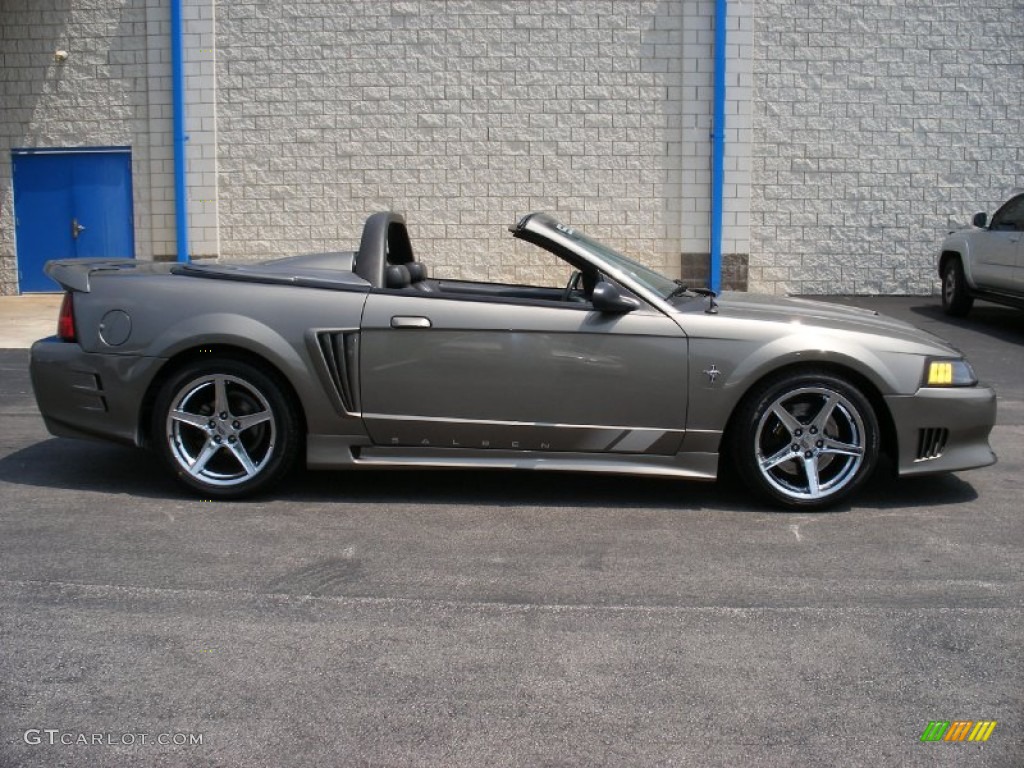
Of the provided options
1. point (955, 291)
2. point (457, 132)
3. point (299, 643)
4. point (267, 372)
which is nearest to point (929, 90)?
point (955, 291)

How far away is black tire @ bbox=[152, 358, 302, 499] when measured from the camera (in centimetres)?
593

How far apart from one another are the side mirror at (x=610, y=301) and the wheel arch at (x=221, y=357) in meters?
1.60

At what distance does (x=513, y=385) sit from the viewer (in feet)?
19.1

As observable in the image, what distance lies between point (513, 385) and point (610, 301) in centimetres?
64

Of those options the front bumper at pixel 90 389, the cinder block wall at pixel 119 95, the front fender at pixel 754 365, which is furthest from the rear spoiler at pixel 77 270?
the cinder block wall at pixel 119 95

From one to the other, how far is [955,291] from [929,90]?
9.43ft

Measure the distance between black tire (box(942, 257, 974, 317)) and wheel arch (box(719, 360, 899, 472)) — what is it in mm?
8357

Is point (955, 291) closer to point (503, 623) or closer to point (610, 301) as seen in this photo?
point (610, 301)

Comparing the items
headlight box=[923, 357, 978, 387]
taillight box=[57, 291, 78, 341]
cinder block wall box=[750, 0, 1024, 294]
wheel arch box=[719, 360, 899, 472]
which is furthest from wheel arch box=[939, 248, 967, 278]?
taillight box=[57, 291, 78, 341]

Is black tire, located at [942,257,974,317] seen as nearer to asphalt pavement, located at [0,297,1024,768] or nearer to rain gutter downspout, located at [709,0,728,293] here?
rain gutter downspout, located at [709,0,728,293]

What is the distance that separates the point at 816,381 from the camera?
5820mm

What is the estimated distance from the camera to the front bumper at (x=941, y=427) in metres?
5.84

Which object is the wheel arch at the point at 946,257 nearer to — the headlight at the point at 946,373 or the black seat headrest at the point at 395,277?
the headlight at the point at 946,373

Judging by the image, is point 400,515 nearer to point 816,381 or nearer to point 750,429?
point 750,429
